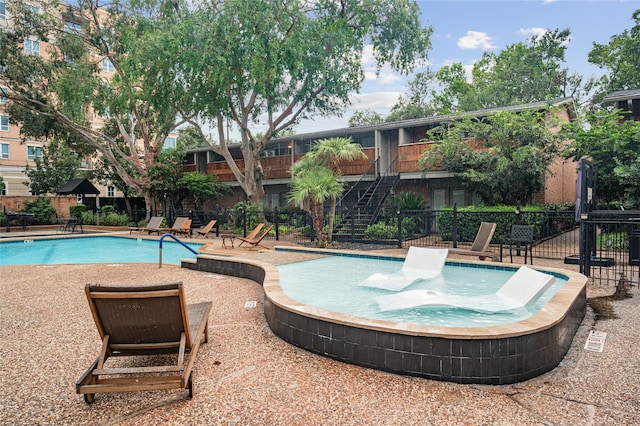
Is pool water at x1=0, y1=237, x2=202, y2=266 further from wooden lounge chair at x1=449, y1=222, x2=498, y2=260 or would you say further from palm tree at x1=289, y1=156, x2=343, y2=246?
wooden lounge chair at x1=449, y1=222, x2=498, y2=260

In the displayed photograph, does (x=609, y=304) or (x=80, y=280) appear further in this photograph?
(x=80, y=280)

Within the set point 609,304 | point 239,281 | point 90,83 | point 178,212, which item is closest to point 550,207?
point 609,304

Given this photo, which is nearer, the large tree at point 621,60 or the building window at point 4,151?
the large tree at point 621,60

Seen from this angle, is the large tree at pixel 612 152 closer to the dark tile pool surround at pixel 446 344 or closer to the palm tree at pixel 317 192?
the palm tree at pixel 317 192

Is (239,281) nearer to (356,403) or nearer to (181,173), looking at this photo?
(356,403)

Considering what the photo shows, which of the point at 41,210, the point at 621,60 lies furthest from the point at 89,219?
the point at 621,60

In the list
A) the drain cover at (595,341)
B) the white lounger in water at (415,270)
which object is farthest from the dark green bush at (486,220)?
the drain cover at (595,341)

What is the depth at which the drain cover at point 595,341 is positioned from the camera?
438 cm

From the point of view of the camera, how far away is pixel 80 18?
2161cm

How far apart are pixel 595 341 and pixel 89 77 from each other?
73.4 ft

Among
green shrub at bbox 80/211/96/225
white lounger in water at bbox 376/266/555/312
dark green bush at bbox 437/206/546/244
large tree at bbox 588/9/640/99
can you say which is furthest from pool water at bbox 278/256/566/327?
large tree at bbox 588/9/640/99

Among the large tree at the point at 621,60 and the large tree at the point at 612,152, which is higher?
the large tree at the point at 621,60

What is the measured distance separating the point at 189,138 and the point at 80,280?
127ft

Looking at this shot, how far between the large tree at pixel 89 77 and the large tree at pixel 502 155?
1198cm
